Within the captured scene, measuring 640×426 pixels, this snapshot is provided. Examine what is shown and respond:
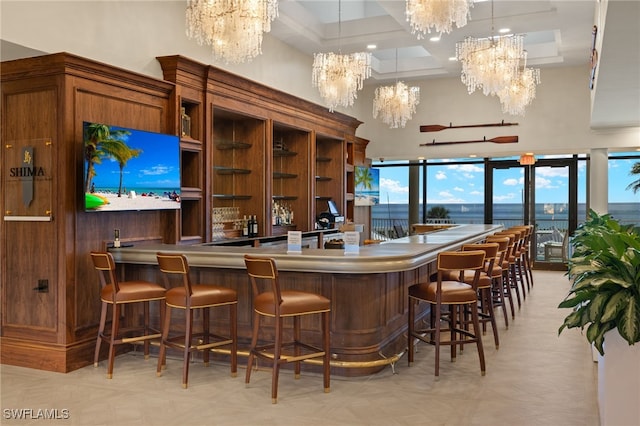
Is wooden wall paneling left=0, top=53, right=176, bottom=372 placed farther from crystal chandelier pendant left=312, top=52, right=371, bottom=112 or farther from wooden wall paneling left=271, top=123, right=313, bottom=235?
wooden wall paneling left=271, top=123, right=313, bottom=235

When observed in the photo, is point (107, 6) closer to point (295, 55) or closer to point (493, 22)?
point (295, 55)

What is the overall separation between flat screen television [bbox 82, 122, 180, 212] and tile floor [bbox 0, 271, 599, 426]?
143 cm

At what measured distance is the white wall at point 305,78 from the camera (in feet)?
15.6

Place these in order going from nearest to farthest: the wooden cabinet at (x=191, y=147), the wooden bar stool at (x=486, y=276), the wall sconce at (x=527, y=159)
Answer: the wooden bar stool at (x=486, y=276), the wooden cabinet at (x=191, y=147), the wall sconce at (x=527, y=159)

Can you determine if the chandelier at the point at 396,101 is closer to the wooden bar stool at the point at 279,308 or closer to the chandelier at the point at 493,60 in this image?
the chandelier at the point at 493,60

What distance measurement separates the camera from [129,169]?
16.5 feet

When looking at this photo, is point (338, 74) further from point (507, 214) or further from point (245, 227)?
point (507, 214)

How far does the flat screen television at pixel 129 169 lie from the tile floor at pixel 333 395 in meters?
1.43

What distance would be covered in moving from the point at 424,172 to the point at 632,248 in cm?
926

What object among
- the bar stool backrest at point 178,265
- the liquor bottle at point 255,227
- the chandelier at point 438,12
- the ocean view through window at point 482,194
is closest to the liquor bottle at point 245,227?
the liquor bottle at point 255,227

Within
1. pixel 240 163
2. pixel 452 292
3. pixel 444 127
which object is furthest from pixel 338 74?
→ pixel 444 127

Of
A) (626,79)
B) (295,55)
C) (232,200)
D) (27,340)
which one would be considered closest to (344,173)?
(295,55)

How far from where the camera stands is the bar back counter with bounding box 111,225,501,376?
426cm

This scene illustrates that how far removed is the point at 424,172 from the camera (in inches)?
484
